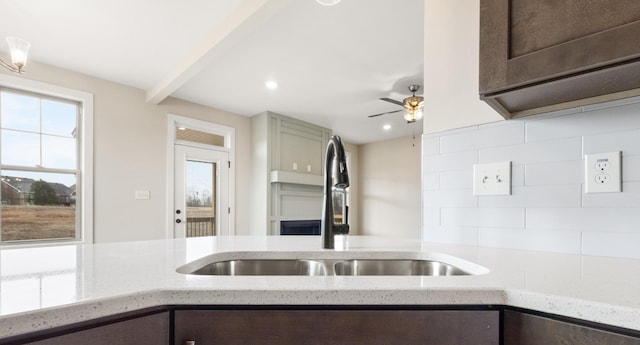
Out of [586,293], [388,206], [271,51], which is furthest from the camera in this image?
[388,206]

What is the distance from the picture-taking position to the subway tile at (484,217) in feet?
3.34

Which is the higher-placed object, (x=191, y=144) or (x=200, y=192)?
(x=191, y=144)

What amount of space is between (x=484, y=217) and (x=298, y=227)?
13.5 ft

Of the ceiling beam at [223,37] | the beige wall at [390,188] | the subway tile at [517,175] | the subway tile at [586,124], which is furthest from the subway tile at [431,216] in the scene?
the beige wall at [390,188]

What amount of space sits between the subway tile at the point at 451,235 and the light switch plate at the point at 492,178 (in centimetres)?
14

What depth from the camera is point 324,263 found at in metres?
1.00

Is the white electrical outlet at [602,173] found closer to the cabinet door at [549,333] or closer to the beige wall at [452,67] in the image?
the beige wall at [452,67]

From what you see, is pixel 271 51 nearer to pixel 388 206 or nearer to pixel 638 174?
pixel 638 174

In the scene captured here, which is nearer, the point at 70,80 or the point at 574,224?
the point at 574,224

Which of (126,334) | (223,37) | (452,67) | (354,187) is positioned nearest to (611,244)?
(452,67)

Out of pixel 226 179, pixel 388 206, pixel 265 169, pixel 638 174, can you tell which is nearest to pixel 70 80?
pixel 226 179

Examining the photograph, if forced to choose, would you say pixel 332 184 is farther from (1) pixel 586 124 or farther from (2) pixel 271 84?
(2) pixel 271 84

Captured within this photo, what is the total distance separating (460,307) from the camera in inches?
21.5

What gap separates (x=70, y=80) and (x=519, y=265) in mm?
4056
